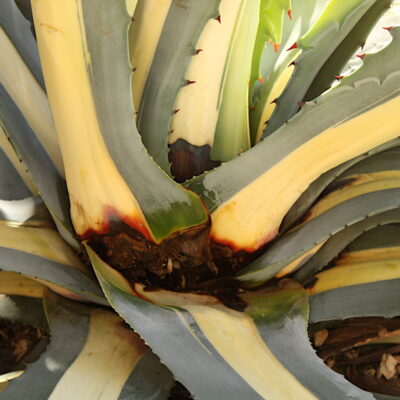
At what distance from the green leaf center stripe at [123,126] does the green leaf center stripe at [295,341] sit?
14 cm

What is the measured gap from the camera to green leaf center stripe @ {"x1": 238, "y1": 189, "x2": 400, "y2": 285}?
77 cm

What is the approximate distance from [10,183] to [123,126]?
299 millimetres

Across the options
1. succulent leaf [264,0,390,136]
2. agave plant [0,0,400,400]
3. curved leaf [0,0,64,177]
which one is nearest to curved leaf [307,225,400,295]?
agave plant [0,0,400,400]

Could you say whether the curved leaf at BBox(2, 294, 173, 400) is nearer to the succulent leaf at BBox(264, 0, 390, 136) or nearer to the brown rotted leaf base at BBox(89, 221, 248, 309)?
the brown rotted leaf base at BBox(89, 221, 248, 309)

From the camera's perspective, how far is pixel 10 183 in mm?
898

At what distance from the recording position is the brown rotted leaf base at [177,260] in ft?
2.49

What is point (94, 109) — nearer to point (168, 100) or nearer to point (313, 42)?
point (168, 100)

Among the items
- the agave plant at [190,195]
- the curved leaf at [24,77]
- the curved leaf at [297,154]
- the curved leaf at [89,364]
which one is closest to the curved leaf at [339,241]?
the agave plant at [190,195]

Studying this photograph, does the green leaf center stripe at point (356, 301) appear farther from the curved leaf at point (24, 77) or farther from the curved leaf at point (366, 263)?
the curved leaf at point (24, 77)

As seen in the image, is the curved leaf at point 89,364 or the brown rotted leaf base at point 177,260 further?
the brown rotted leaf base at point 177,260

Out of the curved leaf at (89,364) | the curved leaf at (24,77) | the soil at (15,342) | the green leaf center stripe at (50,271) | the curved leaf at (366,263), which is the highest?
the curved leaf at (24,77)

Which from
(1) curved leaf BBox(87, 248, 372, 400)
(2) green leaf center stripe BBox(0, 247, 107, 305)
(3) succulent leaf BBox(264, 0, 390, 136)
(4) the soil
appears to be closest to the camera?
(1) curved leaf BBox(87, 248, 372, 400)

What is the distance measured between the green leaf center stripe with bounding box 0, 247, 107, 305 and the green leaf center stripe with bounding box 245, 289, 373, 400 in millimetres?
200

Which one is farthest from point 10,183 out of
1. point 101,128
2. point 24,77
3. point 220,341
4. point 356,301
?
point 356,301
